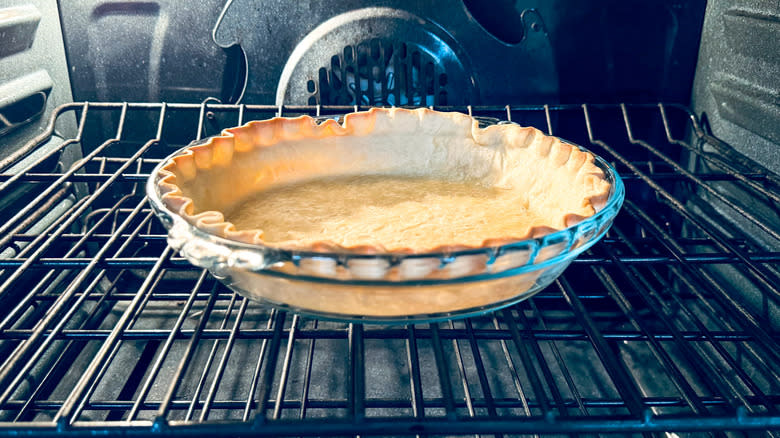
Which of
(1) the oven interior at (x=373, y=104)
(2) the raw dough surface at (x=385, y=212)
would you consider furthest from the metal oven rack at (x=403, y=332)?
(2) the raw dough surface at (x=385, y=212)

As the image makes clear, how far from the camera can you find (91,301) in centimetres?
119

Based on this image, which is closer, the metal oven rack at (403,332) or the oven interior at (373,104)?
the metal oven rack at (403,332)

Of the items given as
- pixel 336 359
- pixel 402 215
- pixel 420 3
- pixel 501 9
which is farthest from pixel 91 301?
pixel 501 9

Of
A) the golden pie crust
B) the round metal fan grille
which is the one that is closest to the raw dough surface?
the golden pie crust

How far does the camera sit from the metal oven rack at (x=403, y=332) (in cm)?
56

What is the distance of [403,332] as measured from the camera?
2.55 ft

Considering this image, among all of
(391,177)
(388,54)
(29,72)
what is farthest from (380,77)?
(29,72)

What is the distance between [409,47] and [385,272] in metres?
0.75

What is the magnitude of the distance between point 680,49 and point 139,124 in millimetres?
1158

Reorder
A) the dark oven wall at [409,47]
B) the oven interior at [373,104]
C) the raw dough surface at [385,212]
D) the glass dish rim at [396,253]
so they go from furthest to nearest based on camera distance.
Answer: the dark oven wall at [409,47]
the oven interior at [373,104]
the raw dough surface at [385,212]
the glass dish rim at [396,253]

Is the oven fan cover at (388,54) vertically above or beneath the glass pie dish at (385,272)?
above

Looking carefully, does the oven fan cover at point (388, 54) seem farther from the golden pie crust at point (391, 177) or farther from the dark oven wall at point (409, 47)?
the golden pie crust at point (391, 177)

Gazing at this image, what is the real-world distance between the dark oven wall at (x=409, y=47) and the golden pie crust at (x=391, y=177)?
0.71ft

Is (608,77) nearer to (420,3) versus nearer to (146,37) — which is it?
(420,3)
